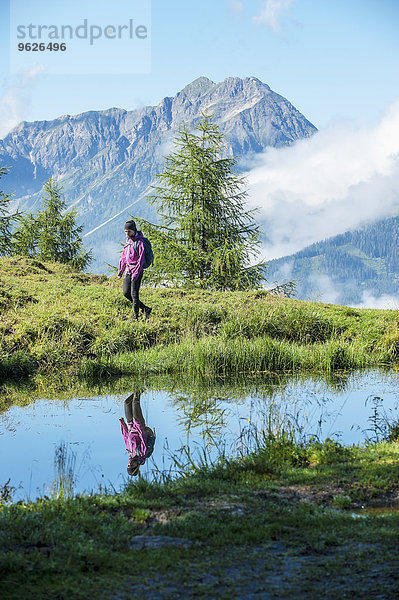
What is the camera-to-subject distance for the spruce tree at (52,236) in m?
47.9

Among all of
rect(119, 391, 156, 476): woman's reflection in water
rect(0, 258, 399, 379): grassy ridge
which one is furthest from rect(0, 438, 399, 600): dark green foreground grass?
rect(0, 258, 399, 379): grassy ridge

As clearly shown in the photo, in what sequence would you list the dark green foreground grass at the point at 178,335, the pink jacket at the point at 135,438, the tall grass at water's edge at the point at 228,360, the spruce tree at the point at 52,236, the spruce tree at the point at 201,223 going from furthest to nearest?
the spruce tree at the point at 52,236 → the spruce tree at the point at 201,223 → the dark green foreground grass at the point at 178,335 → the tall grass at water's edge at the point at 228,360 → the pink jacket at the point at 135,438

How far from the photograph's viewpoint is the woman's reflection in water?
324 inches

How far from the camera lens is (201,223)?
35219mm

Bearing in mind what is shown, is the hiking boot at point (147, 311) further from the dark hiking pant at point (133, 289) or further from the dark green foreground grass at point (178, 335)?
the dark green foreground grass at point (178, 335)

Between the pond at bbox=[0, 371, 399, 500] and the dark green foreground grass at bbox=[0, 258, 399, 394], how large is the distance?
1487 millimetres

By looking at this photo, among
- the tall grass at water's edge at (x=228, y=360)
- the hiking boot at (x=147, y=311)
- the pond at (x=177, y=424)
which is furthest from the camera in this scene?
the hiking boot at (x=147, y=311)

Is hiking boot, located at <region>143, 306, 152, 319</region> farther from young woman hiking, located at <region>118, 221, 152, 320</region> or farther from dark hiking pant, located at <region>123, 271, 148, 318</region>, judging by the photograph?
young woman hiking, located at <region>118, 221, 152, 320</region>

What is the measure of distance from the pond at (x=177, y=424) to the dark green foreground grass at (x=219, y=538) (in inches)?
41.9

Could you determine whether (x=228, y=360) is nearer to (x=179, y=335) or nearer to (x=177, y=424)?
(x=179, y=335)

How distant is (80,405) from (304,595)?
26.5 ft

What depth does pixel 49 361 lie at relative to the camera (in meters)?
15.4

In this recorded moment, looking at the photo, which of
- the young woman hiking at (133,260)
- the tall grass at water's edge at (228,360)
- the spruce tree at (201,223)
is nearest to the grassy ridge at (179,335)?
the tall grass at water's edge at (228,360)

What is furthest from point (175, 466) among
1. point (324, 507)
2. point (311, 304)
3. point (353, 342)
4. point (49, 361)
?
point (311, 304)
